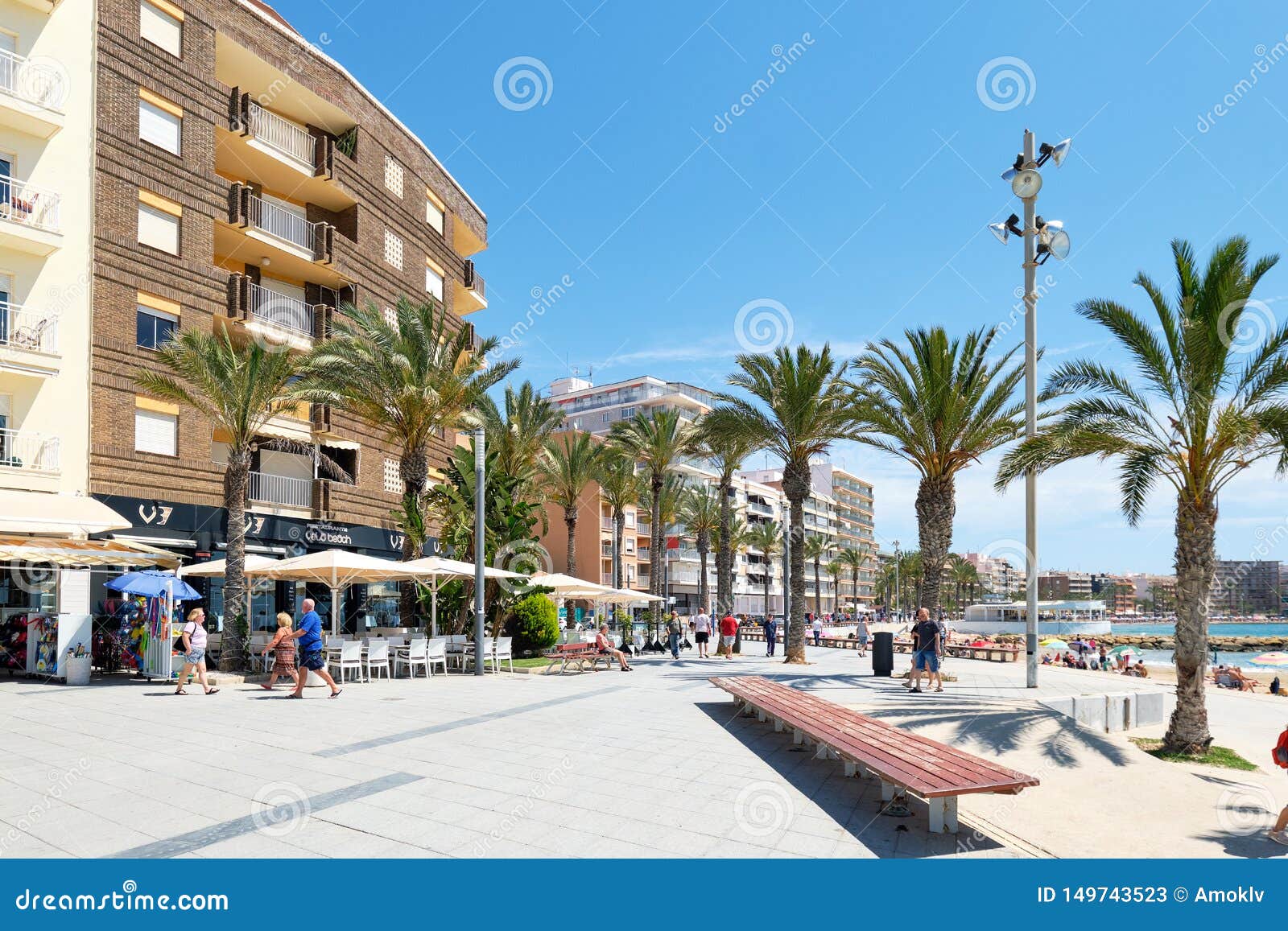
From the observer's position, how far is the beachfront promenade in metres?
5.89

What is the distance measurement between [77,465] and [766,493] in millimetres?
77475

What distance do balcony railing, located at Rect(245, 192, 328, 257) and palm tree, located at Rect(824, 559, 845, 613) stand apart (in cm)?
6692

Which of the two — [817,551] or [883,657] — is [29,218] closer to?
[883,657]

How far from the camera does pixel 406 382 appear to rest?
2178 cm

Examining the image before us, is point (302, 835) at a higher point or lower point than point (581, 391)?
lower

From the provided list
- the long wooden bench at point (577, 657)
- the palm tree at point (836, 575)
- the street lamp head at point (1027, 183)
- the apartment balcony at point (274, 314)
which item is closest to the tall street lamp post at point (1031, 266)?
the street lamp head at point (1027, 183)

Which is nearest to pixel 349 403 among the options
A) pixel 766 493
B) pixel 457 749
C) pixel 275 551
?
pixel 275 551

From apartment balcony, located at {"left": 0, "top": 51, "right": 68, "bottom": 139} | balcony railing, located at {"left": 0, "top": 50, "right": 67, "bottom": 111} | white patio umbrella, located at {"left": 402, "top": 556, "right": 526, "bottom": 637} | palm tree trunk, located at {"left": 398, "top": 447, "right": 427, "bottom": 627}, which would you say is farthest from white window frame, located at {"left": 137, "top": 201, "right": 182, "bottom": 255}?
white patio umbrella, located at {"left": 402, "top": 556, "right": 526, "bottom": 637}

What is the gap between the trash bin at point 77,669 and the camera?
16.1m

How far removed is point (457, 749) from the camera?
29.9ft

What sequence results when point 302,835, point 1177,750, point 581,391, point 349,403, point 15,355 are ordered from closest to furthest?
point 302,835
point 1177,750
point 15,355
point 349,403
point 581,391

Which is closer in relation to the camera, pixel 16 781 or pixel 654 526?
pixel 16 781

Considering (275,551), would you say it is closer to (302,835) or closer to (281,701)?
(281,701)

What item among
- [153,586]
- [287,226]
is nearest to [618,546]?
[287,226]
